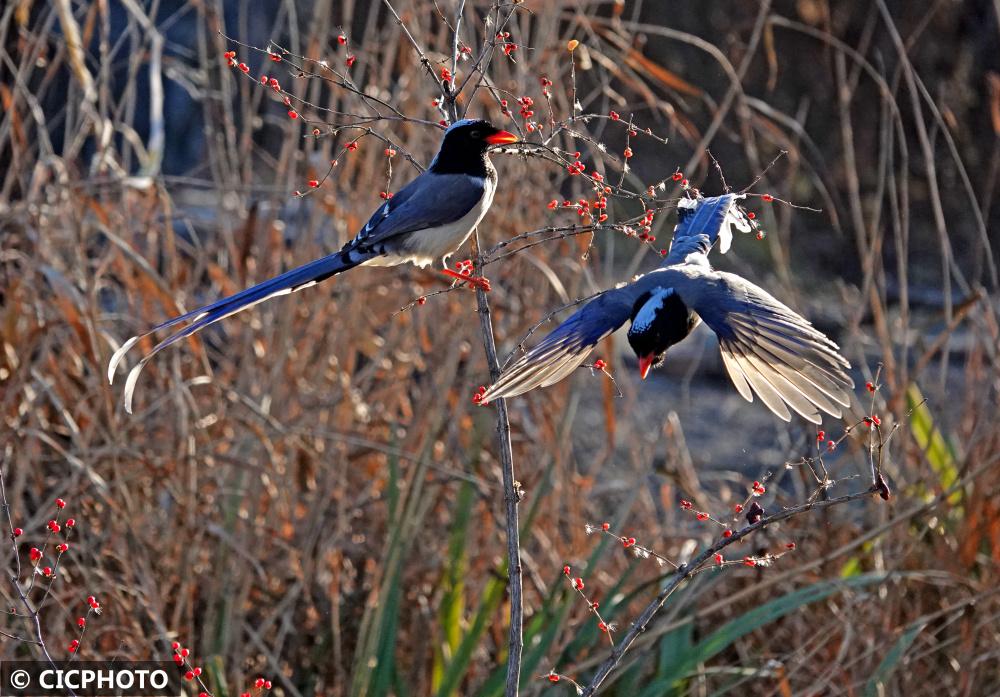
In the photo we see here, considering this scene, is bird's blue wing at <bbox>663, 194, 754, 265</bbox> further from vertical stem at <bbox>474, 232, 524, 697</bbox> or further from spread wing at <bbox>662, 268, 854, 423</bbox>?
vertical stem at <bbox>474, 232, 524, 697</bbox>

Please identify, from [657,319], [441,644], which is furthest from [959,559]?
[657,319]

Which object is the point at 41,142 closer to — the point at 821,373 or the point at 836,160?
the point at 821,373

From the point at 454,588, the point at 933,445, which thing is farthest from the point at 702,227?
the point at 933,445

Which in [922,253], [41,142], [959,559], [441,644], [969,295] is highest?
[41,142]

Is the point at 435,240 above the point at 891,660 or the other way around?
above

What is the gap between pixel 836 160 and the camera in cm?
938

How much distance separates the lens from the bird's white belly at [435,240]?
8.11 feet

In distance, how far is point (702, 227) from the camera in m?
2.45

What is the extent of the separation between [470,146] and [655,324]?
52cm

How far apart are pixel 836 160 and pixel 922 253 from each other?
1.05 m

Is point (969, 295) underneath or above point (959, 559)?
above

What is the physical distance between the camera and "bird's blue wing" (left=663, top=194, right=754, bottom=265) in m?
2.41

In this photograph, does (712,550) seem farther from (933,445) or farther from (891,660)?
(933,445)

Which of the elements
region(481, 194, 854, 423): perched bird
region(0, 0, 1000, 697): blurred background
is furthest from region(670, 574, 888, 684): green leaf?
region(481, 194, 854, 423): perched bird
